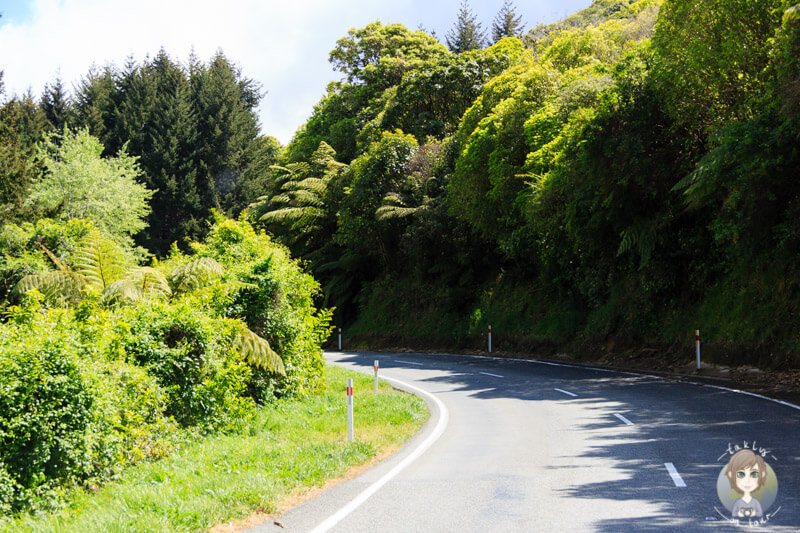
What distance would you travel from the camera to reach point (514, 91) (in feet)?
93.0

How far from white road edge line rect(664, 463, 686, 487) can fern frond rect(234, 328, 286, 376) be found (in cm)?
768

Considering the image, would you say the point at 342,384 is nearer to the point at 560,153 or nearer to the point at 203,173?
the point at 560,153

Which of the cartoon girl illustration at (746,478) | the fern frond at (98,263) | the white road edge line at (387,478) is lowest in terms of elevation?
the white road edge line at (387,478)

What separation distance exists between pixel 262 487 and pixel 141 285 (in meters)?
7.14

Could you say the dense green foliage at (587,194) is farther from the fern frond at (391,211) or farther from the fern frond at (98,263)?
the fern frond at (98,263)

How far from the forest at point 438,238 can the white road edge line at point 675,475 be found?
643 centimetres

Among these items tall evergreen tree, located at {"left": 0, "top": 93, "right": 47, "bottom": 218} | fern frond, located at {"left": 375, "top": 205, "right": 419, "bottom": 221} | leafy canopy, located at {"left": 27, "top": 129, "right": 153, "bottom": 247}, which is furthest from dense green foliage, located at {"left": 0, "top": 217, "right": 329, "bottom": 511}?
leafy canopy, located at {"left": 27, "top": 129, "right": 153, "bottom": 247}

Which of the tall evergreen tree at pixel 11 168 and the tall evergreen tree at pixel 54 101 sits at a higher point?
the tall evergreen tree at pixel 54 101

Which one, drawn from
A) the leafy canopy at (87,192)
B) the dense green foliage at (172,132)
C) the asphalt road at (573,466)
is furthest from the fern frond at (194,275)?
the dense green foliage at (172,132)

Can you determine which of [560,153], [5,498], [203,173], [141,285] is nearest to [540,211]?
[560,153]

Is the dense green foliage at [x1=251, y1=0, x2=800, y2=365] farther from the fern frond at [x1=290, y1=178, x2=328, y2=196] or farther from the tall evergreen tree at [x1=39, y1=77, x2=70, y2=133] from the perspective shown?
the tall evergreen tree at [x1=39, y1=77, x2=70, y2=133]

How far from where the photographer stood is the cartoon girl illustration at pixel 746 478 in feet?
20.6

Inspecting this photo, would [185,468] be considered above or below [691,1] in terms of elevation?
below

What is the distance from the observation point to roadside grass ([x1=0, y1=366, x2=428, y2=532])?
6359 millimetres
